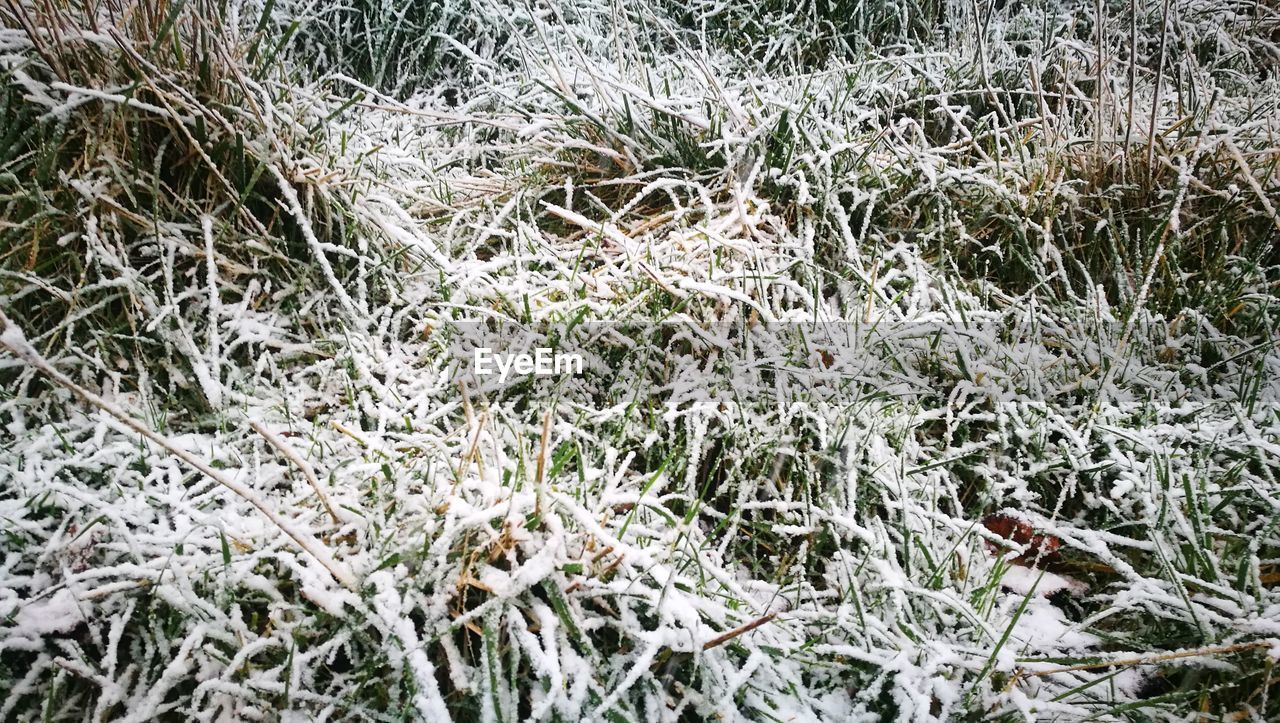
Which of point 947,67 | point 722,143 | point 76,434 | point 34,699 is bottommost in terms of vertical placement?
point 34,699

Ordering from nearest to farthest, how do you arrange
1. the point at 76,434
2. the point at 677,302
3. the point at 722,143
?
the point at 76,434 → the point at 677,302 → the point at 722,143

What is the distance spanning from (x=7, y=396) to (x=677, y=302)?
4.32 feet

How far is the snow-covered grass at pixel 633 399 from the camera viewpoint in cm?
102

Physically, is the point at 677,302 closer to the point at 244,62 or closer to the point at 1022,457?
the point at 1022,457

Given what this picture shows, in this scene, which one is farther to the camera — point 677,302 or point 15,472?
point 677,302

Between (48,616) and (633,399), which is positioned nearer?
(48,616)

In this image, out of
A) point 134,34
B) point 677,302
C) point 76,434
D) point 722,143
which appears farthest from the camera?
point 722,143

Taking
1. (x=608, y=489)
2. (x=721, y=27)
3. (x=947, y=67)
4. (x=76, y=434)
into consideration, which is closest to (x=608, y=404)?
(x=608, y=489)

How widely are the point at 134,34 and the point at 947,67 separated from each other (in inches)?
90.9

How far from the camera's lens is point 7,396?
1.29 m

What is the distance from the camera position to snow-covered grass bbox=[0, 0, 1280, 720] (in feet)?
3.34

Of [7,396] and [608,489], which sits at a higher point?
[7,396]

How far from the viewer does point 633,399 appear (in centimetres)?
144

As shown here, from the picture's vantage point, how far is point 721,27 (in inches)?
113
